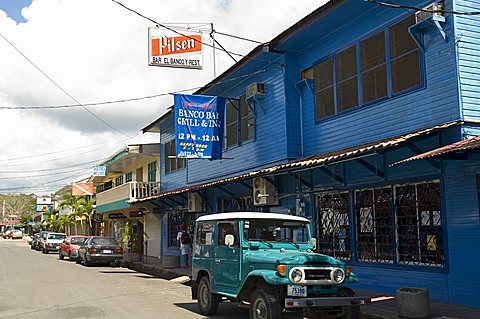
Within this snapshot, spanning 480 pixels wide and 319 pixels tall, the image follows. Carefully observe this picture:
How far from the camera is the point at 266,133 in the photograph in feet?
58.0

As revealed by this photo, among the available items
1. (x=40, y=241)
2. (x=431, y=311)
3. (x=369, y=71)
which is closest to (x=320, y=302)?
(x=431, y=311)

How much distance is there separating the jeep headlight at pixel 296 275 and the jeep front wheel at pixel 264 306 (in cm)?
41

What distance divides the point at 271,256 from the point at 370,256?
4.81m

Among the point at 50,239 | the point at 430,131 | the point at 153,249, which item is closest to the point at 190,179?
the point at 153,249

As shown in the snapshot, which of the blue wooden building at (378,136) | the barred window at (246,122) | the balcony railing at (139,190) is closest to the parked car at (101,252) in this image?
the balcony railing at (139,190)

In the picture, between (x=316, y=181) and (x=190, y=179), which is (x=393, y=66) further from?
(x=190, y=179)

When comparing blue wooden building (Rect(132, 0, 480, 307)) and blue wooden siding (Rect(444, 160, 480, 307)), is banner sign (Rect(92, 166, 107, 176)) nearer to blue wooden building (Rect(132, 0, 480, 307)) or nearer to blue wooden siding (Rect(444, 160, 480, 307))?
blue wooden building (Rect(132, 0, 480, 307))

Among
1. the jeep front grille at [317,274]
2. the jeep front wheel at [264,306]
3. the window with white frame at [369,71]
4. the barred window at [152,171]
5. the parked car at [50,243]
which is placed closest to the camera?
the jeep front wheel at [264,306]

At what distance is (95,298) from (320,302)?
7.13 metres

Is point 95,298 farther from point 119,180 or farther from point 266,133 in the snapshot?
point 119,180

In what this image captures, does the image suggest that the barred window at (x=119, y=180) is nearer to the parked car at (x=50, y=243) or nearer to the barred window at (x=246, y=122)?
the parked car at (x=50, y=243)

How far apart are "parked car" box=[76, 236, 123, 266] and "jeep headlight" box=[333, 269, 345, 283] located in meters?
19.0

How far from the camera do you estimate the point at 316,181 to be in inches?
598

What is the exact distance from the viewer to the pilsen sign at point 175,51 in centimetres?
1897
